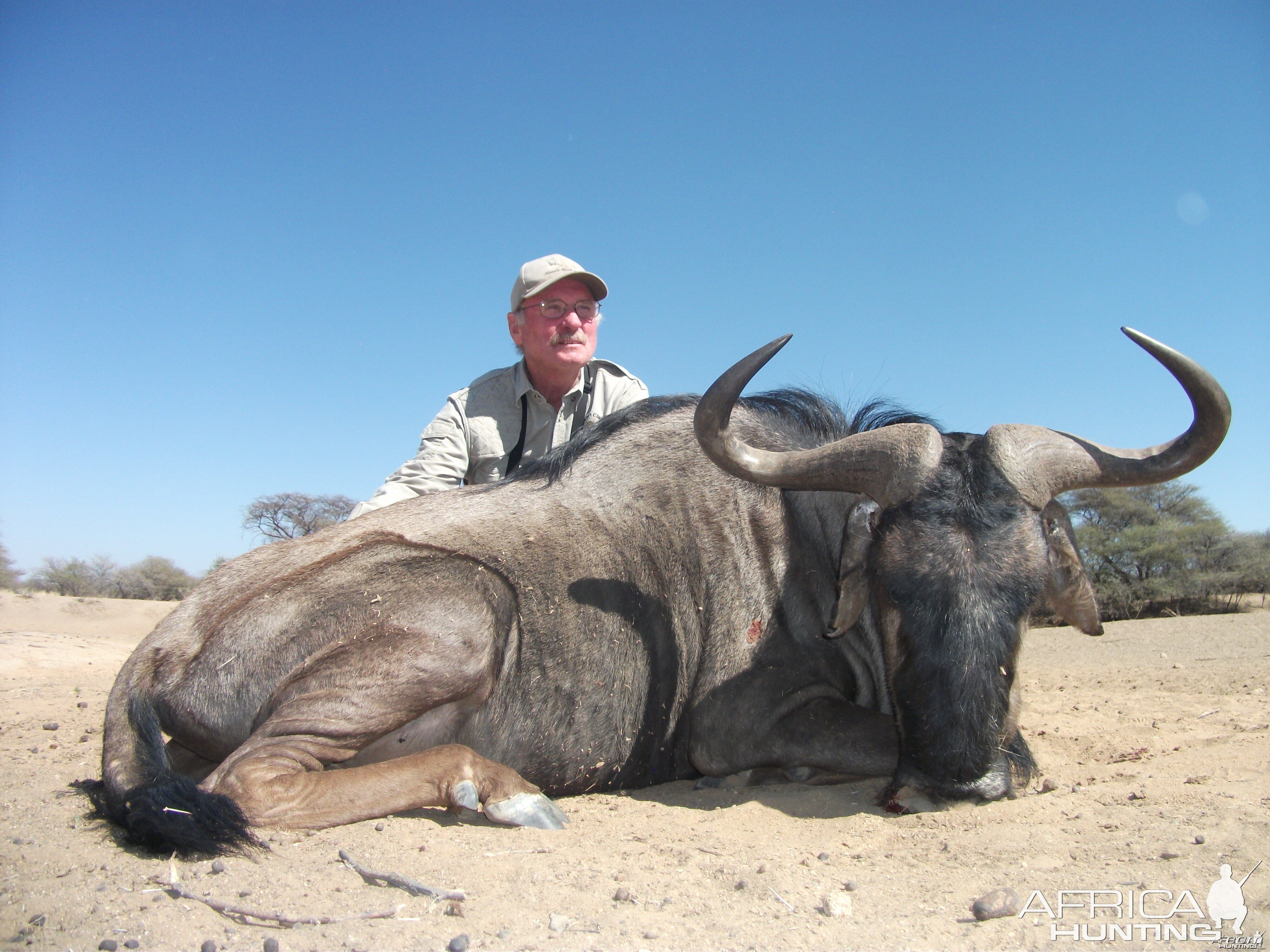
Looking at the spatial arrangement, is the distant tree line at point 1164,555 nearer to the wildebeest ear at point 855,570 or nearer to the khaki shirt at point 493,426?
the khaki shirt at point 493,426

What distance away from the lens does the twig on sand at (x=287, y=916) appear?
2.40m

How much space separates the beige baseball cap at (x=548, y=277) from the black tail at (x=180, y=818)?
4218 mm

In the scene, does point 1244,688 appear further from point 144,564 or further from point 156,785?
point 144,564

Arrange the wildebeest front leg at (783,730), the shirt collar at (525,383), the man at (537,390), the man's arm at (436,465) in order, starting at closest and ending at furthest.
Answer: the wildebeest front leg at (783,730) < the man's arm at (436,465) < the man at (537,390) < the shirt collar at (525,383)

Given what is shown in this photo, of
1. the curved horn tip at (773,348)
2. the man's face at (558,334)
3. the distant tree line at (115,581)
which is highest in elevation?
the man's face at (558,334)

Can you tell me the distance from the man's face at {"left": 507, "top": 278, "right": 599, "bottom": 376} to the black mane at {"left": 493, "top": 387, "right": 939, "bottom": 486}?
5.04ft

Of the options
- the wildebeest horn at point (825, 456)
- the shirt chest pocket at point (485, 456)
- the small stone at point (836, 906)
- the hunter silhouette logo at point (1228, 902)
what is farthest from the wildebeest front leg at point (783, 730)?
the shirt chest pocket at point (485, 456)

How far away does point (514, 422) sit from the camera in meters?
6.56

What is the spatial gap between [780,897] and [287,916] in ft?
4.82

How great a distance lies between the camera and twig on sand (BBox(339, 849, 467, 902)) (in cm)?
257

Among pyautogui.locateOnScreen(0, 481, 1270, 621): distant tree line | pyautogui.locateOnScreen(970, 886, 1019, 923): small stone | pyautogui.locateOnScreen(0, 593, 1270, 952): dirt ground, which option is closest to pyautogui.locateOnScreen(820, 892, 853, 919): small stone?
pyautogui.locateOnScreen(0, 593, 1270, 952): dirt ground

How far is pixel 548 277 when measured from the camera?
6586 millimetres

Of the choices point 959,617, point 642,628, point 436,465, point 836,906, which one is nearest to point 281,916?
point 836,906

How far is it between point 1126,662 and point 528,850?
7.31 metres
